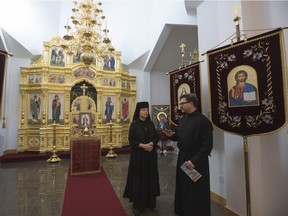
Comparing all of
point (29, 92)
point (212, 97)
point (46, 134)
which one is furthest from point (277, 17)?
point (29, 92)

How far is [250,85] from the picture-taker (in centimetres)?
222

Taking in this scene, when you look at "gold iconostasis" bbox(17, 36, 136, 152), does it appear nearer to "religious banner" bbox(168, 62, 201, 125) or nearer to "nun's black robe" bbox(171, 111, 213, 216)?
"religious banner" bbox(168, 62, 201, 125)

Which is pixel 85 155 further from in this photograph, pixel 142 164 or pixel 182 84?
pixel 182 84

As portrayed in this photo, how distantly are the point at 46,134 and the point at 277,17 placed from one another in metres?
7.95

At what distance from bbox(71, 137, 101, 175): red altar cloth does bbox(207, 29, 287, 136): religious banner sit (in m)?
3.59

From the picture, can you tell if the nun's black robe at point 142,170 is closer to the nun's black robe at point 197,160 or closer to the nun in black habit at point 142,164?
the nun in black habit at point 142,164

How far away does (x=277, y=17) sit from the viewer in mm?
2750

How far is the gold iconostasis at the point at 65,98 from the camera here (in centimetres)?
750

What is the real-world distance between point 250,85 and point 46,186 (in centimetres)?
454

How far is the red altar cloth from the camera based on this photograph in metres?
4.88

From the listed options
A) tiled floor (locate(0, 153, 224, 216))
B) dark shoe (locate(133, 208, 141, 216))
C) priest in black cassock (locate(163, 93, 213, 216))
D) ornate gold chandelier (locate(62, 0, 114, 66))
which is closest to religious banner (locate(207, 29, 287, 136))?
priest in black cassock (locate(163, 93, 213, 216))

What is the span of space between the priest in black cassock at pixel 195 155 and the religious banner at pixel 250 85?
0.36 m

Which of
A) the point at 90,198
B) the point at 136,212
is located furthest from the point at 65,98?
the point at 136,212

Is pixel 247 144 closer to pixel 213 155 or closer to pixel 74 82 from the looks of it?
pixel 213 155
